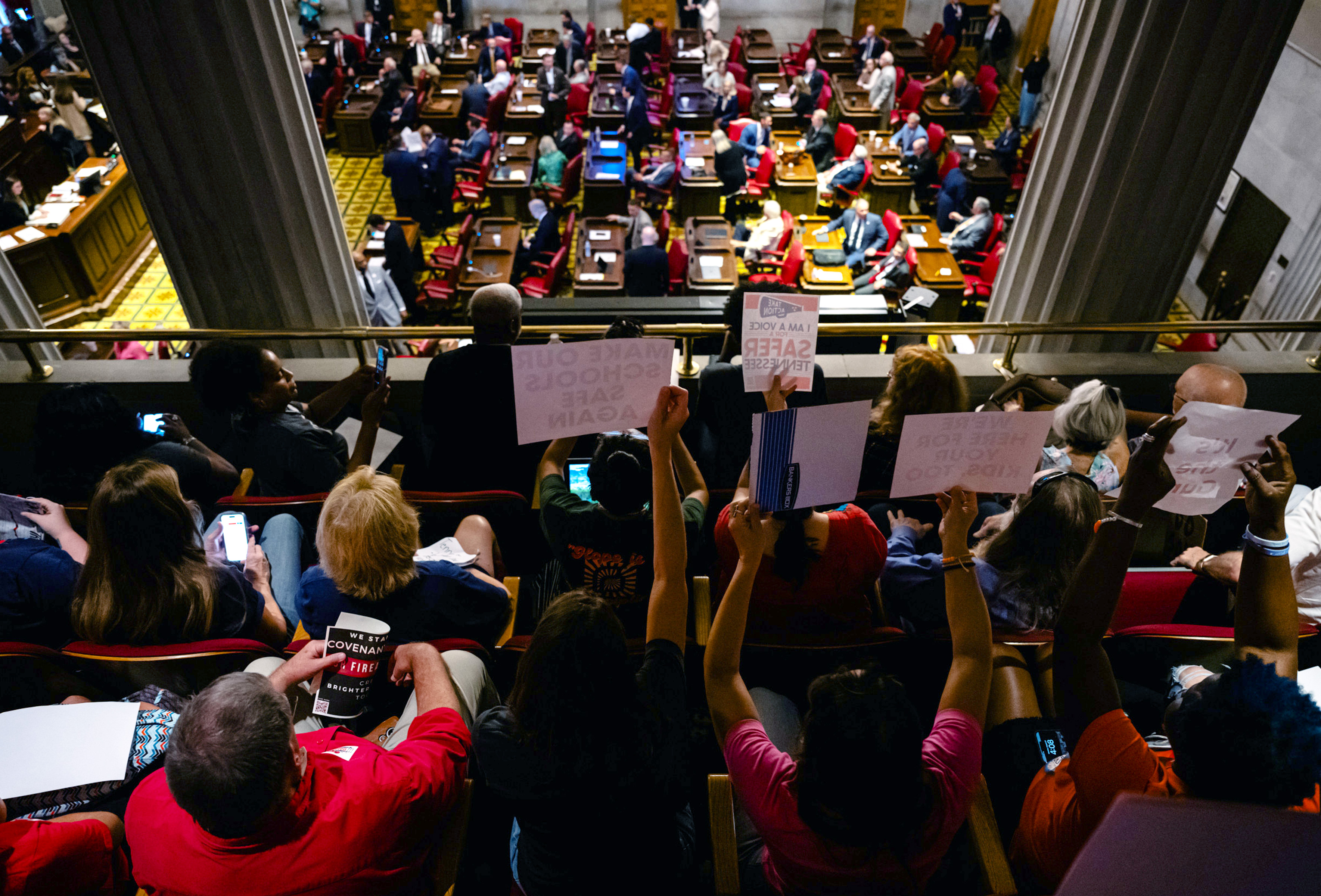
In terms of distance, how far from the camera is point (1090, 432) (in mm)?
2711

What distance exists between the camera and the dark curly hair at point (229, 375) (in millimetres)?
2818

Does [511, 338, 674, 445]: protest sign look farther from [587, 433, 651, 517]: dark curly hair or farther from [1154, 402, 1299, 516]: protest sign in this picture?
[1154, 402, 1299, 516]: protest sign

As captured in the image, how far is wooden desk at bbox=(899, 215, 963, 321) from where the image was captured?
7.32 m

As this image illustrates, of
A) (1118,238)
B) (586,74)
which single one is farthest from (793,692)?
(586,74)

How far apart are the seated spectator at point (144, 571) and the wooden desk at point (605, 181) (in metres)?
7.38

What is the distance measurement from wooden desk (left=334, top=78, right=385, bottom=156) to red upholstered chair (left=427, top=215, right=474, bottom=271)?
388cm

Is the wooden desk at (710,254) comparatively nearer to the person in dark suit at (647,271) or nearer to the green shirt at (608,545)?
the person in dark suit at (647,271)

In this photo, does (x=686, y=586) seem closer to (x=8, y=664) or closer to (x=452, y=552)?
(x=452, y=552)

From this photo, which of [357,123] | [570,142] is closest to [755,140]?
[570,142]

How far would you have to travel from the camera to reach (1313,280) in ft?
21.4

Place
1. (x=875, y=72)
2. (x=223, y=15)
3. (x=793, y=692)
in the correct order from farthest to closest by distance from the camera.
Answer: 1. (x=875, y=72)
2. (x=223, y=15)
3. (x=793, y=692)

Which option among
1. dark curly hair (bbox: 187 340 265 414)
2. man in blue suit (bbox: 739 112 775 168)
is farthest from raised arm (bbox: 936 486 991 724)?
man in blue suit (bbox: 739 112 775 168)

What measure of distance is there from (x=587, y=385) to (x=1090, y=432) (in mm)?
1794

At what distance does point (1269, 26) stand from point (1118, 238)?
0.98 m
